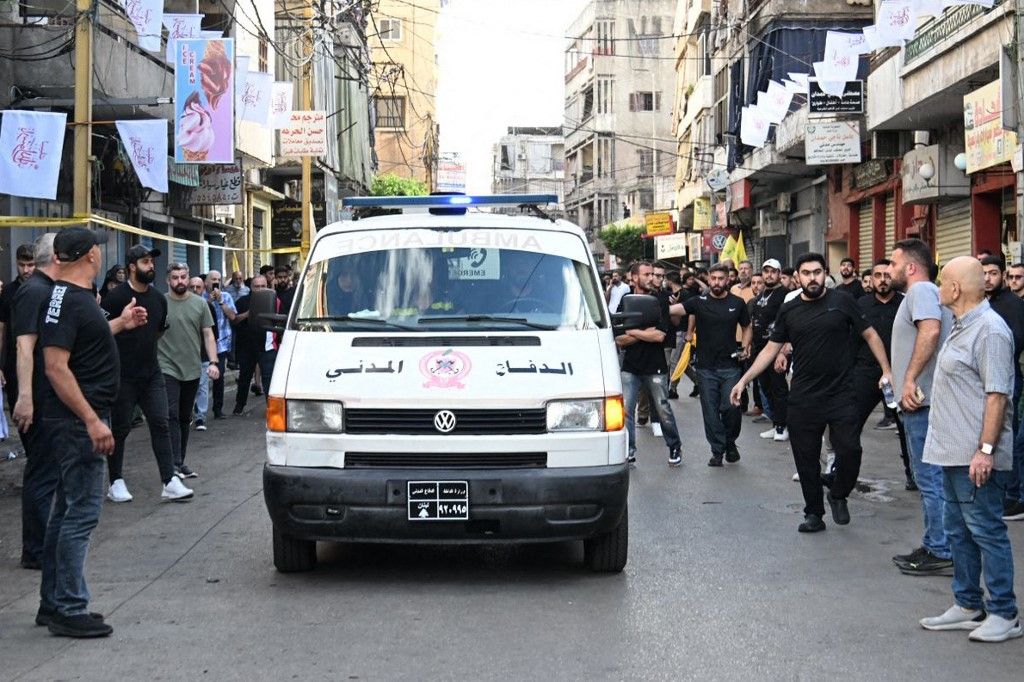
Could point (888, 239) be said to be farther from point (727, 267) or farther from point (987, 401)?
point (987, 401)

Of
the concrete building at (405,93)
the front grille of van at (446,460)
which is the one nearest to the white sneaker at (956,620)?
the front grille of van at (446,460)

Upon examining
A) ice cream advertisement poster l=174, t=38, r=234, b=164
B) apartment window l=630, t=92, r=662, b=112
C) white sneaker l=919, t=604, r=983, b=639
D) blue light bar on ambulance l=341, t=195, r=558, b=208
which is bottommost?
white sneaker l=919, t=604, r=983, b=639

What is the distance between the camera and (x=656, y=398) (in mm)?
13273

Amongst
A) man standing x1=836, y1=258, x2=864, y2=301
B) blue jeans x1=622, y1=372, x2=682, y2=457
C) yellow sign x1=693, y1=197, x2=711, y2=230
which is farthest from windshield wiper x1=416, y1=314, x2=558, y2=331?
yellow sign x1=693, y1=197, x2=711, y2=230

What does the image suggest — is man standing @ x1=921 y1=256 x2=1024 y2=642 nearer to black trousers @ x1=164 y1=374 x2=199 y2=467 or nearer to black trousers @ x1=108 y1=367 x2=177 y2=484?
Answer: black trousers @ x1=108 y1=367 x2=177 y2=484

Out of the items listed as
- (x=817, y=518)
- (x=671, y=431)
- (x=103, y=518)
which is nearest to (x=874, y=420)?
(x=671, y=431)

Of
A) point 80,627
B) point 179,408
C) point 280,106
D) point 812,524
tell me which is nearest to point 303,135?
point 280,106

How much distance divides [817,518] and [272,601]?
3957 mm

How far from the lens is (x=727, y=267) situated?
14484mm

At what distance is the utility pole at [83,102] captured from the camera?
17.1 meters

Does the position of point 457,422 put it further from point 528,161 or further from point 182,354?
point 528,161

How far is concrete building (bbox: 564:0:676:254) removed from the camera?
86688mm

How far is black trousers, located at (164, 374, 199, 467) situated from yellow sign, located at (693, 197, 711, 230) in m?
43.2

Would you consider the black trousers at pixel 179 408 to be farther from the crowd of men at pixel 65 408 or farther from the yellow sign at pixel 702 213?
the yellow sign at pixel 702 213
